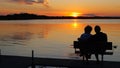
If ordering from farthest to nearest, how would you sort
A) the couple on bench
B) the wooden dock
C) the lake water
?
the lake water, the wooden dock, the couple on bench

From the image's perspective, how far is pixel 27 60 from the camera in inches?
538

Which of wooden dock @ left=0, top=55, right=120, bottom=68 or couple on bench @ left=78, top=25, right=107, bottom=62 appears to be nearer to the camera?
couple on bench @ left=78, top=25, right=107, bottom=62

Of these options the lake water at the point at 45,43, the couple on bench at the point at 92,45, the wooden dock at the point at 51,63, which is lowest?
the lake water at the point at 45,43

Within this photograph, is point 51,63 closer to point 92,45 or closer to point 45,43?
point 92,45

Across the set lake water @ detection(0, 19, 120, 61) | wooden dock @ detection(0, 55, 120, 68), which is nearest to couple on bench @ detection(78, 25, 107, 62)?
wooden dock @ detection(0, 55, 120, 68)

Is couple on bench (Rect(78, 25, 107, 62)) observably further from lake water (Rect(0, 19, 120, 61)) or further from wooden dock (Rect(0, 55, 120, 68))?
lake water (Rect(0, 19, 120, 61))

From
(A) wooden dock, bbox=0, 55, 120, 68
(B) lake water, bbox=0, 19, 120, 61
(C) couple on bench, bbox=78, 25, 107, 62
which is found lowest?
(B) lake water, bbox=0, 19, 120, 61

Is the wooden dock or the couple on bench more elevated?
the couple on bench

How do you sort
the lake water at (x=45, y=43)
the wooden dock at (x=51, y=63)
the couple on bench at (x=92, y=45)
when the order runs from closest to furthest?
the couple on bench at (x=92, y=45)
the wooden dock at (x=51, y=63)
the lake water at (x=45, y=43)

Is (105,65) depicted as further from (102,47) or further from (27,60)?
(27,60)

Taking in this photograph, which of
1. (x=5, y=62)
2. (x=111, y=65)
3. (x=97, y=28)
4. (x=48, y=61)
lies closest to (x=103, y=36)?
(x=97, y=28)

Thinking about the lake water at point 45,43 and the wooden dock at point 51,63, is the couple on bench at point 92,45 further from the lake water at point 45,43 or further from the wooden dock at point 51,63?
the lake water at point 45,43

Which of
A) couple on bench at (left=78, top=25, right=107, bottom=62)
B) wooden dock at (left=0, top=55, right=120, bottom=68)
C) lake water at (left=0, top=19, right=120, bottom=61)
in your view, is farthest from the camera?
lake water at (left=0, top=19, right=120, bottom=61)

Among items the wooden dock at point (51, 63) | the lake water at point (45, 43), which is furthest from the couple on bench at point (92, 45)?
the lake water at point (45, 43)
